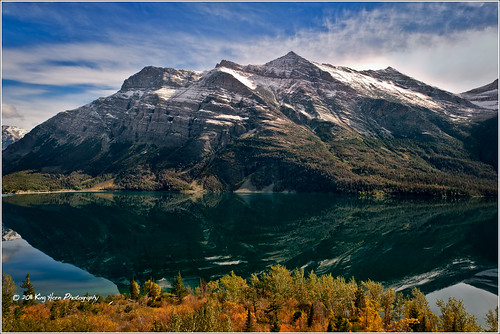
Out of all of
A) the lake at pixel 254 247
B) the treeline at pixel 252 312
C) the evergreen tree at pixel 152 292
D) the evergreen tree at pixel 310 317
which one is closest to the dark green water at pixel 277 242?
the lake at pixel 254 247

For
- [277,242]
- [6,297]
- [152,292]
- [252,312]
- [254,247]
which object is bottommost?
[254,247]

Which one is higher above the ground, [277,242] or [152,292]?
[152,292]

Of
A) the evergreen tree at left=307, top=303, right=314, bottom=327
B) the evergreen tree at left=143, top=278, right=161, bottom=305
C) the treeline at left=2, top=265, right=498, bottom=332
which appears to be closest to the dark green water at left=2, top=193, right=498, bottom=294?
the evergreen tree at left=143, top=278, right=161, bottom=305

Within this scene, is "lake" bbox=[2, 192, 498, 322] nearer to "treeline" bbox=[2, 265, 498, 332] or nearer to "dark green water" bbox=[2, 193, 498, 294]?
"dark green water" bbox=[2, 193, 498, 294]

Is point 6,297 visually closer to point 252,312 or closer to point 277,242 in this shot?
point 252,312

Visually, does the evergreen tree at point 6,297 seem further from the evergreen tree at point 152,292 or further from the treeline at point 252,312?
the evergreen tree at point 152,292

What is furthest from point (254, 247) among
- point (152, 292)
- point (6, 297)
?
point (6, 297)

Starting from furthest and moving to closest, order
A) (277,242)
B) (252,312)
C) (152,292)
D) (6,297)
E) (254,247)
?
(277,242)
(254,247)
(152,292)
(252,312)
(6,297)
